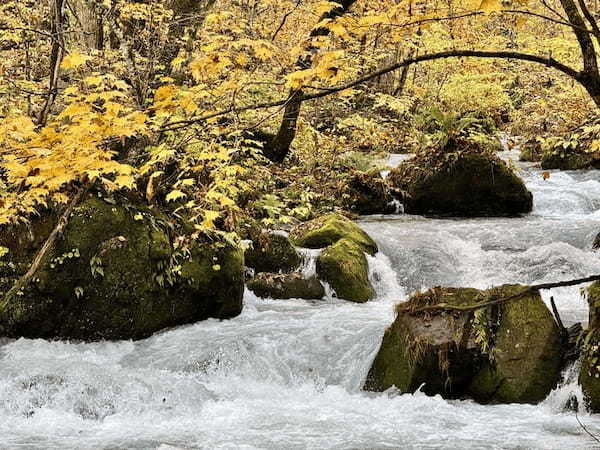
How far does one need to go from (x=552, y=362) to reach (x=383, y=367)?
5.12 ft

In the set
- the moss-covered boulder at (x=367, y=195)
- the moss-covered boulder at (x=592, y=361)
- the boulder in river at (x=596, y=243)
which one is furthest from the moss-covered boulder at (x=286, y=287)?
the moss-covered boulder at (x=367, y=195)

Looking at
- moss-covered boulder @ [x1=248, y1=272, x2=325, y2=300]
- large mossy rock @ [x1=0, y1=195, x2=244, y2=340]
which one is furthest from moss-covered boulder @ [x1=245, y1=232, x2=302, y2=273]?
large mossy rock @ [x1=0, y1=195, x2=244, y2=340]

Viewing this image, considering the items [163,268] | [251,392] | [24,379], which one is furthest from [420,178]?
[24,379]

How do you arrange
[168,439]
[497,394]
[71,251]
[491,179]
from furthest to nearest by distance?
[491,179], [71,251], [497,394], [168,439]

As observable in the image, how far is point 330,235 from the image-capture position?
31.3 ft

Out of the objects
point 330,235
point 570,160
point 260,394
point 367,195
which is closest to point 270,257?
point 330,235

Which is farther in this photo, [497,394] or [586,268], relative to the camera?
[586,268]

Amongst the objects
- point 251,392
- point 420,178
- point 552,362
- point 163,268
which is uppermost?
point 420,178

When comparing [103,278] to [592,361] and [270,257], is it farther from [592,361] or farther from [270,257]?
[592,361]

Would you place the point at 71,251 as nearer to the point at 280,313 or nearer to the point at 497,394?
the point at 280,313

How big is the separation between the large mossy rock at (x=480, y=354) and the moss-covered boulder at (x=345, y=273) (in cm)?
275

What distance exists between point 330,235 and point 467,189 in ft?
15.4

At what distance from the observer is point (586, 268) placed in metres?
8.95

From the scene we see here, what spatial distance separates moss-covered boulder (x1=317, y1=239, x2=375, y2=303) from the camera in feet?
28.0
